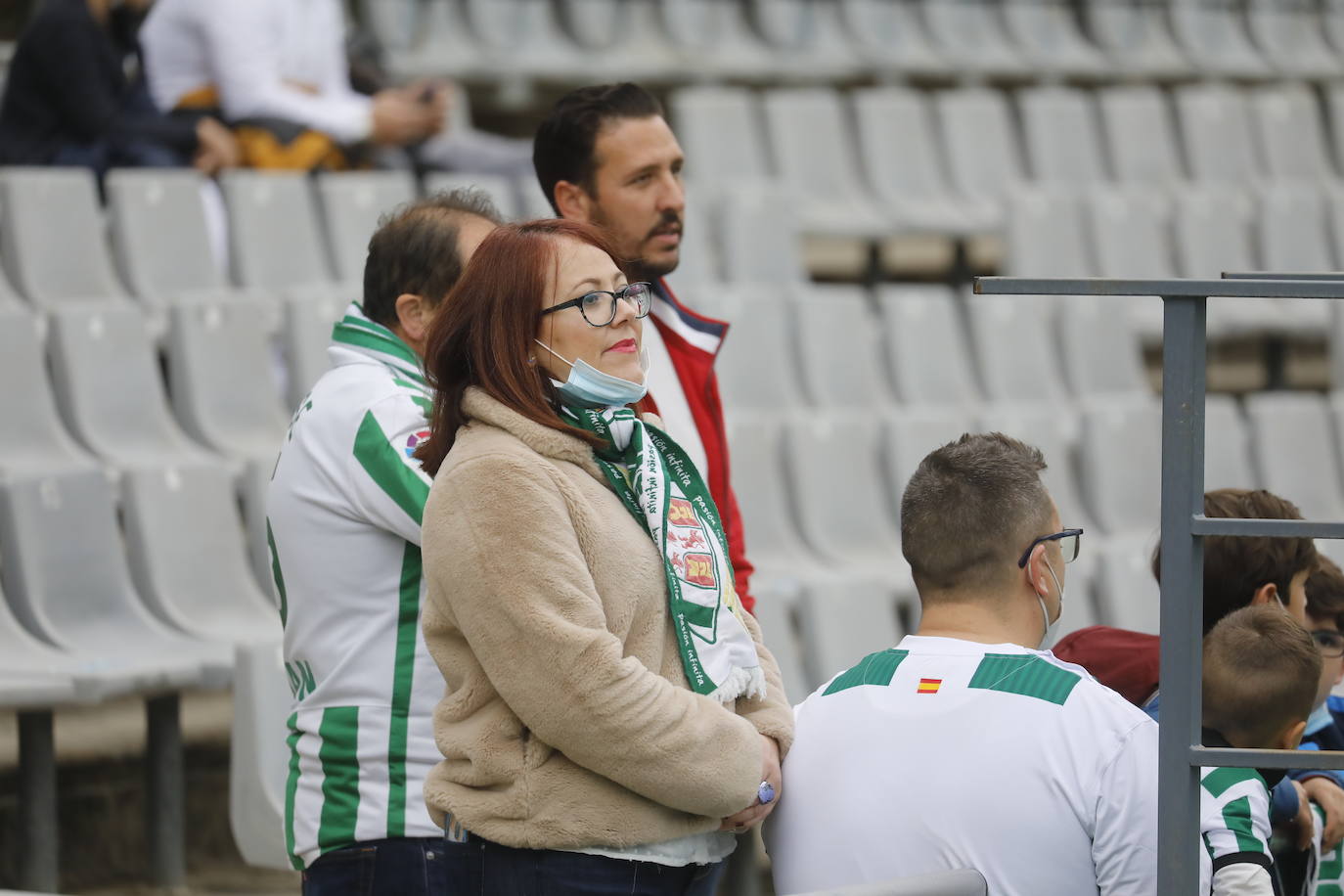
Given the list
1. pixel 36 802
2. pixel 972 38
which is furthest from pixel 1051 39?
pixel 36 802

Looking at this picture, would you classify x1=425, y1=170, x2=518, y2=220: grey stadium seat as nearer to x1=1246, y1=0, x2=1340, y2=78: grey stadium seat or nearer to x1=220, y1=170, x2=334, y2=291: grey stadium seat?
x1=220, y1=170, x2=334, y2=291: grey stadium seat

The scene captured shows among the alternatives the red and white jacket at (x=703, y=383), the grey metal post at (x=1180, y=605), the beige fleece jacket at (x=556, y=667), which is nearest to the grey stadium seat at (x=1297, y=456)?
the red and white jacket at (x=703, y=383)

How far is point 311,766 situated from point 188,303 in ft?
7.27

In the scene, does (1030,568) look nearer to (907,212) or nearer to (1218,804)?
(1218,804)

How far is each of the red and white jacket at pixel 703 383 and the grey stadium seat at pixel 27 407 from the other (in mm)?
1729

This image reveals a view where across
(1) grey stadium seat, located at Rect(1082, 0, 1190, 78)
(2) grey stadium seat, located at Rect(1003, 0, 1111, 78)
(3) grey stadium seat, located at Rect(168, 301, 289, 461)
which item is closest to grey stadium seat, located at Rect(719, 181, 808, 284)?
(3) grey stadium seat, located at Rect(168, 301, 289, 461)

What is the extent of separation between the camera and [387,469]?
1.83 meters

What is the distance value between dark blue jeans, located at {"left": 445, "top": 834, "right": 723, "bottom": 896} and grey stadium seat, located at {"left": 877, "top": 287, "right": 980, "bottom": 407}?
3363mm

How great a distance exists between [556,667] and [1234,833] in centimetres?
67

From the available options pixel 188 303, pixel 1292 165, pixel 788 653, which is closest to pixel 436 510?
pixel 788 653

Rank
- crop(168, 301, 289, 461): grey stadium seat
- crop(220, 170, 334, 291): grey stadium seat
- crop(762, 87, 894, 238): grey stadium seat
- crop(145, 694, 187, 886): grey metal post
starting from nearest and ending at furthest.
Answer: crop(145, 694, 187, 886): grey metal post
crop(168, 301, 289, 461): grey stadium seat
crop(220, 170, 334, 291): grey stadium seat
crop(762, 87, 894, 238): grey stadium seat

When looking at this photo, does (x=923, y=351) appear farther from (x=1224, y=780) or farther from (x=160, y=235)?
(x=1224, y=780)

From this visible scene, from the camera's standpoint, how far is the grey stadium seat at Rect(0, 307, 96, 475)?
3.67 meters

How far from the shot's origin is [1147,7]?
807 cm
